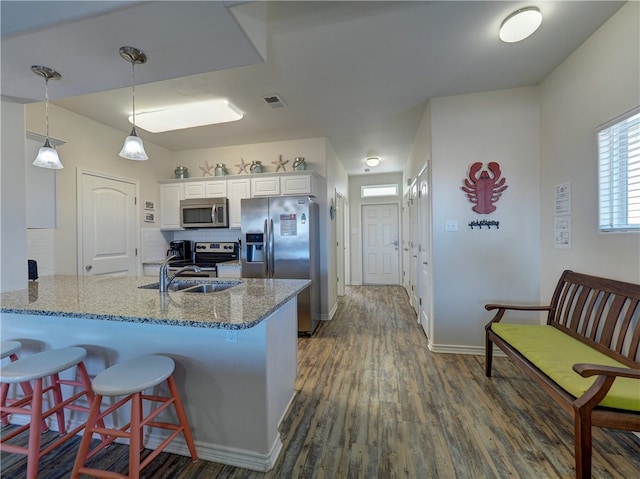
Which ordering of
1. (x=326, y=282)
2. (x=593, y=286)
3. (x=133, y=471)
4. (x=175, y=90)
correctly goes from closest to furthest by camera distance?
1. (x=133, y=471)
2. (x=593, y=286)
3. (x=175, y=90)
4. (x=326, y=282)

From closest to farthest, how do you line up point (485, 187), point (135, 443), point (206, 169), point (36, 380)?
point (135, 443), point (36, 380), point (485, 187), point (206, 169)

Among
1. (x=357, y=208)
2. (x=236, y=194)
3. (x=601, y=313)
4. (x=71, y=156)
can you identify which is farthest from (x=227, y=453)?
(x=357, y=208)

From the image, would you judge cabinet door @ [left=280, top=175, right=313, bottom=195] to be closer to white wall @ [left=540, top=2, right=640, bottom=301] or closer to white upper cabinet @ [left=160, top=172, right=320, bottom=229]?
white upper cabinet @ [left=160, top=172, right=320, bottom=229]

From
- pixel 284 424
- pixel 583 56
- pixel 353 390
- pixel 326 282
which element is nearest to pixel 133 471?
pixel 284 424

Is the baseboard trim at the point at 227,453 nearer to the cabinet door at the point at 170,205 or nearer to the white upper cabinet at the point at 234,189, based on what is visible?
the white upper cabinet at the point at 234,189

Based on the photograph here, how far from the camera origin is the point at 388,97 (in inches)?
109

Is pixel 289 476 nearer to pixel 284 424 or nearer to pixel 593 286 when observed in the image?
pixel 284 424

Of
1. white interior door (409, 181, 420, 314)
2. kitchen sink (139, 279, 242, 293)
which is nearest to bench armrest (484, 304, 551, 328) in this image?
white interior door (409, 181, 420, 314)

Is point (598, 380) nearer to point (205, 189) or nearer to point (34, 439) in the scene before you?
point (34, 439)

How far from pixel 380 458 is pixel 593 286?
1843 millimetres

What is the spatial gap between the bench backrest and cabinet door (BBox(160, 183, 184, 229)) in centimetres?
458

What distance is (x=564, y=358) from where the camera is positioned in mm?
1635

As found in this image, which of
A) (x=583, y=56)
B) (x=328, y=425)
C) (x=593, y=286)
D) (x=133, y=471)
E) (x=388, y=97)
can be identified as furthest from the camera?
(x=388, y=97)

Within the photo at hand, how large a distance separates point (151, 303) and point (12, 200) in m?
1.42
